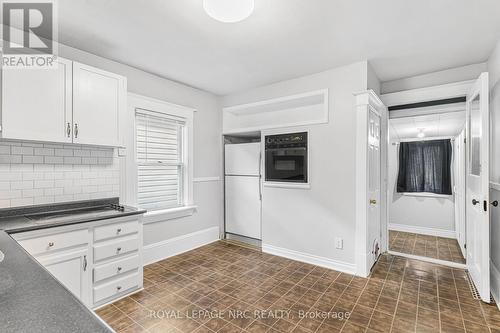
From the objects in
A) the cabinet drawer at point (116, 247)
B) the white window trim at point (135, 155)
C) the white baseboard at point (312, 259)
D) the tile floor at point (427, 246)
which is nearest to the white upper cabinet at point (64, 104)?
the white window trim at point (135, 155)

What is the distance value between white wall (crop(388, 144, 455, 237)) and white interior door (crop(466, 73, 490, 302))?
6.11ft

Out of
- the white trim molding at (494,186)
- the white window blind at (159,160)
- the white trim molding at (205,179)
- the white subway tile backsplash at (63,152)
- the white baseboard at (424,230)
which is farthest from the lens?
the white baseboard at (424,230)

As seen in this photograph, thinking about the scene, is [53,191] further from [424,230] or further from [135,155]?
[424,230]

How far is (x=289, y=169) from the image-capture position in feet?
11.7

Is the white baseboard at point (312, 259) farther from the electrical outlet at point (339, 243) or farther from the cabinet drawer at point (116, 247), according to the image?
the cabinet drawer at point (116, 247)

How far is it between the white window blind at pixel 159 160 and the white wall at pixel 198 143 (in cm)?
25

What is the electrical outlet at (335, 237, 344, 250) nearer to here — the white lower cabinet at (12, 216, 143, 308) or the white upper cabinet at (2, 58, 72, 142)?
the white lower cabinet at (12, 216, 143, 308)

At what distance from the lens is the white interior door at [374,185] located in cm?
306

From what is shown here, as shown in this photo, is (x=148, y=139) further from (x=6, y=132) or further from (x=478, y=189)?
(x=478, y=189)

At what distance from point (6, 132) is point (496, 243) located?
4.53 metres


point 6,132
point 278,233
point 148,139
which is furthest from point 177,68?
point 278,233

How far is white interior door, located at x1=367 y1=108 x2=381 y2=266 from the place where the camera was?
10.0 ft

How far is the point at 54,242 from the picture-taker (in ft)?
6.50

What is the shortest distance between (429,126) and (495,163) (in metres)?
2.39
